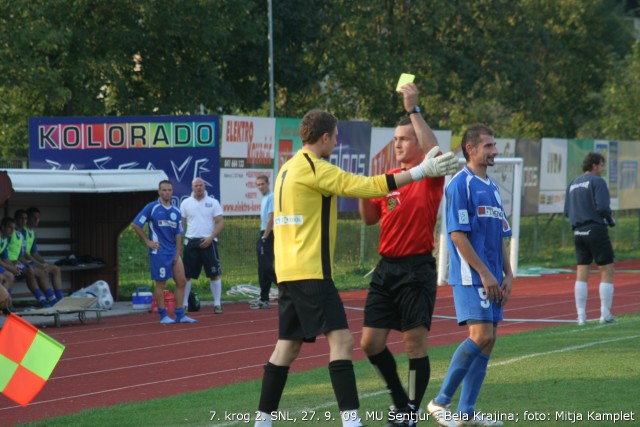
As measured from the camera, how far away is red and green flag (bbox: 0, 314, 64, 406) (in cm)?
770

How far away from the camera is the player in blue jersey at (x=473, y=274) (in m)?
7.56

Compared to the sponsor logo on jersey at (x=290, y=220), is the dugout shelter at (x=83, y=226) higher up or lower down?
lower down

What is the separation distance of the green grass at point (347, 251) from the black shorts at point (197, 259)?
269 centimetres

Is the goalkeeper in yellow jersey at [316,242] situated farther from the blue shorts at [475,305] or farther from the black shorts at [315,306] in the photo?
the blue shorts at [475,305]

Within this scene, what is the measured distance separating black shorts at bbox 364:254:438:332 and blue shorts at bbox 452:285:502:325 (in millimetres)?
204

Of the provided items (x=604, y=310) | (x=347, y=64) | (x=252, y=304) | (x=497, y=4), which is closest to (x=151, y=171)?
(x=252, y=304)

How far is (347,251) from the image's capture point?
25.0 metres

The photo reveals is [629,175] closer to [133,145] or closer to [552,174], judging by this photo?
[552,174]

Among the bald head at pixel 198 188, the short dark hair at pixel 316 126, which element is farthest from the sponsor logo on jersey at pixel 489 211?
the bald head at pixel 198 188

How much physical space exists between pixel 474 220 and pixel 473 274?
369mm

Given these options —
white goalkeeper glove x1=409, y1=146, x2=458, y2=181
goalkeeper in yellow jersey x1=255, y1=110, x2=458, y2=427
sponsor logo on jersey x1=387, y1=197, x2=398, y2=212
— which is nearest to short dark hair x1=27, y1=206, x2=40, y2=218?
sponsor logo on jersey x1=387, y1=197, x2=398, y2=212

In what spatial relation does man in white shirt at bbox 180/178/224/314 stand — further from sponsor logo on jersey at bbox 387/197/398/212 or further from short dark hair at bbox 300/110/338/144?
short dark hair at bbox 300/110/338/144

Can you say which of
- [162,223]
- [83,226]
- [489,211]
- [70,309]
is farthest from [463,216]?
[83,226]

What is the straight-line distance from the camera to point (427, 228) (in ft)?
25.6
